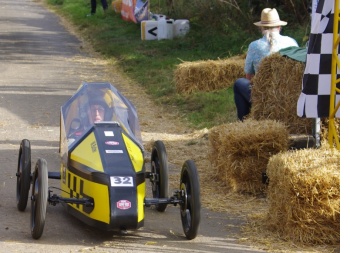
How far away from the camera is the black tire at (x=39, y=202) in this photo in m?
6.98

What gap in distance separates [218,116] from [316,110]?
4.44 metres

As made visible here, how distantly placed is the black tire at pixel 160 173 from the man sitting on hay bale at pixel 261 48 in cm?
314

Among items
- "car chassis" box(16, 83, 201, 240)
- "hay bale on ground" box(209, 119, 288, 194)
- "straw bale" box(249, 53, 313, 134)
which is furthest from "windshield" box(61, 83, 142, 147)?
"straw bale" box(249, 53, 313, 134)

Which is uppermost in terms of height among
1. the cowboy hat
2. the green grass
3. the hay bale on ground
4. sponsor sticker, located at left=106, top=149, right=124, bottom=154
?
the cowboy hat

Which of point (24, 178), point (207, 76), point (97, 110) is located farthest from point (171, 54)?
point (24, 178)

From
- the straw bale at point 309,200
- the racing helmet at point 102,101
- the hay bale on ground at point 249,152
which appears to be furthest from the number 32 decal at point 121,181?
the hay bale on ground at point 249,152

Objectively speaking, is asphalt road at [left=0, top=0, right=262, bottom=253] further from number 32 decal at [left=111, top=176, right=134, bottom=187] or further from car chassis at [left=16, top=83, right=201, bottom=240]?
number 32 decal at [left=111, top=176, right=134, bottom=187]

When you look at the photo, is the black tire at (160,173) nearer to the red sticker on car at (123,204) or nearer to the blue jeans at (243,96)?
the red sticker on car at (123,204)

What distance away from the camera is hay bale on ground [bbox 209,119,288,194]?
8.94 metres

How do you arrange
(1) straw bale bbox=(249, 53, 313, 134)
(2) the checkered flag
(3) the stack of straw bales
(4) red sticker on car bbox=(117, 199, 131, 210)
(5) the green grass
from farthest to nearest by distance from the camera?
1. (3) the stack of straw bales
2. (5) the green grass
3. (1) straw bale bbox=(249, 53, 313, 134)
4. (2) the checkered flag
5. (4) red sticker on car bbox=(117, 199, 131, 210)

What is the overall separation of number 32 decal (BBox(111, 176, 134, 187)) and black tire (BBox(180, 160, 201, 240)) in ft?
1.67

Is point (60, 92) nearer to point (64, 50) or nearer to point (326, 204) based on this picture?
point (64, 50)

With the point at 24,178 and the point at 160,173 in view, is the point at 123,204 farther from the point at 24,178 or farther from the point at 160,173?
the point at 24,178

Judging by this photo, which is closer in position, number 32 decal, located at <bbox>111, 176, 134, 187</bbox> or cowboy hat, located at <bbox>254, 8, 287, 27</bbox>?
number 32 decal, located at <bbox>111, 176, 134, 187</bbox>
